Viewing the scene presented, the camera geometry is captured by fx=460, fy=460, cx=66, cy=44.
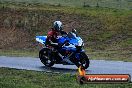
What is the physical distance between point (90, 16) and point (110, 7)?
15.7 ft

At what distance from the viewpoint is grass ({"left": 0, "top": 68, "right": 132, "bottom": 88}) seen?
13766 mm

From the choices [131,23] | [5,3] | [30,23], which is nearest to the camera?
[131,23]

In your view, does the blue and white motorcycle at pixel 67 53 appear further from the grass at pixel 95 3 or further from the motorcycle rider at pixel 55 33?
the grass at pixel 95 3

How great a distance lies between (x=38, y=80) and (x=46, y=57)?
4.41 m

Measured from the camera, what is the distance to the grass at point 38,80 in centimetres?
1377

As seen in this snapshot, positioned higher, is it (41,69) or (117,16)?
(41,69)

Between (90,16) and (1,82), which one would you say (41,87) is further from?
(90,16)

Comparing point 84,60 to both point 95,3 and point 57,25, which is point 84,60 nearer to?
point 57,25

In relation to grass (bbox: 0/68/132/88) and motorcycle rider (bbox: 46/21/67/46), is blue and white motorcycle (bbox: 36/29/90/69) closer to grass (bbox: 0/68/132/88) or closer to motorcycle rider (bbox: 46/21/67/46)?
motorcycle rider (bbox: 46/21/67/46)

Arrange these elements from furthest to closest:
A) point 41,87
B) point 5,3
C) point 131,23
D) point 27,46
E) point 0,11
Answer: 1. point 5,3
2. point 0,11
3. point 131,23
4. point 27,46
5. point 41,87

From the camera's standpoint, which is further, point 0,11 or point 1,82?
point 0,11

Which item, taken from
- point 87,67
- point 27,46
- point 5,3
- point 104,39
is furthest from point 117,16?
point 87,67

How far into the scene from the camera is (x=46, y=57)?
63.9 feet

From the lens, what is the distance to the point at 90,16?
43.1 meters
